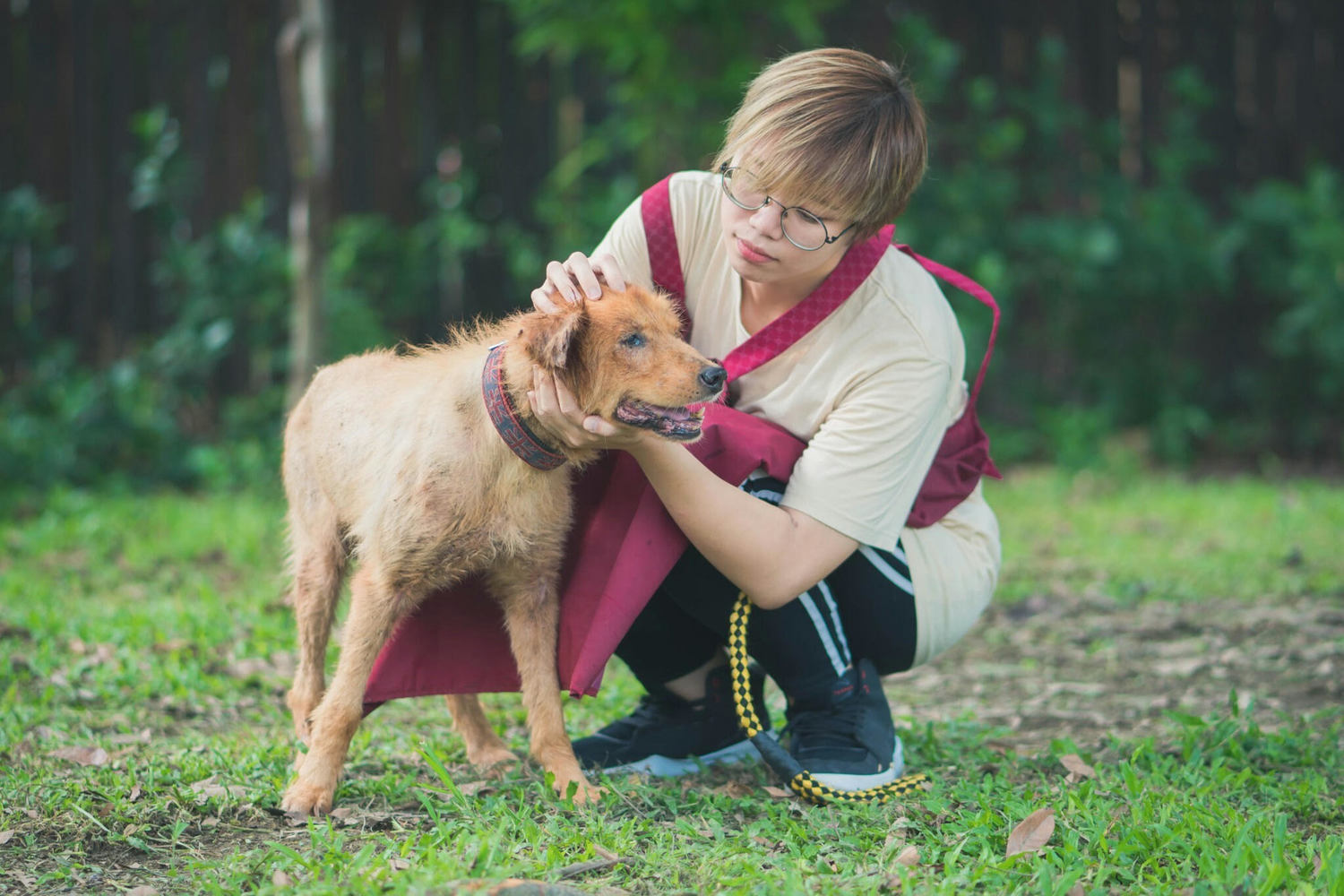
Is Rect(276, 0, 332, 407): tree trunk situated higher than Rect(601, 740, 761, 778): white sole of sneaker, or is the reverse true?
Rect(276, 0, 332, 407): tree trunk

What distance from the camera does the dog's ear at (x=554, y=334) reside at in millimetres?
2744

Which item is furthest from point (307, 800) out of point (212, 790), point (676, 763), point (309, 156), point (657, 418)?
point (309, 156)

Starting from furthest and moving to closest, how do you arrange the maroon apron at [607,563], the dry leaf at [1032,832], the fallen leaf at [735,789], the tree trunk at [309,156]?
the tree trunk at [309,156], the fallen leaf at [735,789], the maroon apron at [607,563], the dry leaf at [1032,832]

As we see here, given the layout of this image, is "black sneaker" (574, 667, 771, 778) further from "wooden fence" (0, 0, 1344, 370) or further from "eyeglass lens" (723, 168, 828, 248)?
"wooden fence" (0, 0, 1344, 370)

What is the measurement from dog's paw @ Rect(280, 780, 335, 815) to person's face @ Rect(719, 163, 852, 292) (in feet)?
5.33

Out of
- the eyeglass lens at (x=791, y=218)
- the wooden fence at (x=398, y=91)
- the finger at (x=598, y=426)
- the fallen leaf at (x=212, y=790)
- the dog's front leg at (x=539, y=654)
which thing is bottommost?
the fallen leaf at (x=212, y=790)

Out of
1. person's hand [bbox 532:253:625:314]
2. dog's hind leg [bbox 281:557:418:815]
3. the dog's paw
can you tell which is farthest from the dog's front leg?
Answer: person's hand [bbox 532:253:625:314]

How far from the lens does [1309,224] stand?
789cm

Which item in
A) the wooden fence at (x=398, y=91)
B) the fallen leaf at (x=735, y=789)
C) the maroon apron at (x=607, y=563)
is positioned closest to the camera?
the maroon apron at (x=607, y=563)

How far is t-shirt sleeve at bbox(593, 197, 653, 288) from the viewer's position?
3.38 meters

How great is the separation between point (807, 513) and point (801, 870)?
2.80 ft

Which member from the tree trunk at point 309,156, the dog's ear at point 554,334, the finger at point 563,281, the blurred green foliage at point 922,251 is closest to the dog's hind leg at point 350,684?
the dog's ear at point 554,334

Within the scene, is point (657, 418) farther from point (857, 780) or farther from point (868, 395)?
point (857, 780)

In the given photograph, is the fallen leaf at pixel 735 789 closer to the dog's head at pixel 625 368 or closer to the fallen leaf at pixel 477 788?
the fallen leaf at pixel 477 788
